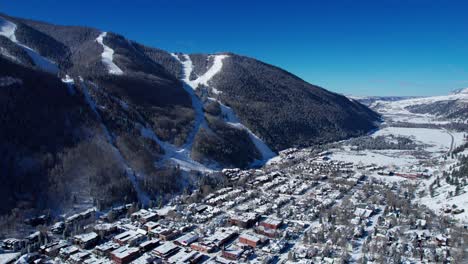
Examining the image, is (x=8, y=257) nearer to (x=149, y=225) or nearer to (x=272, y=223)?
(x=149, y=225)

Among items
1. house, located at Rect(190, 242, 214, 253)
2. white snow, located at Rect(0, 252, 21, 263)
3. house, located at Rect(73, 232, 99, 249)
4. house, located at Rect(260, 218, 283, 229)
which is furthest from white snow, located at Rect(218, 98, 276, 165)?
white snow, located at Rect(0, 252, 21, 263)

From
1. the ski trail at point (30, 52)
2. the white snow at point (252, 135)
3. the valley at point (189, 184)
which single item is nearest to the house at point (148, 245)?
the valley at point (189, 184)

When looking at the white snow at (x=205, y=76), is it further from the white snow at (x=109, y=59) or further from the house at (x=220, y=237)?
the house at (x=220, y=237)

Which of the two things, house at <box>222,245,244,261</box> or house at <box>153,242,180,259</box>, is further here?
house at <box>153,242,180,259</box>

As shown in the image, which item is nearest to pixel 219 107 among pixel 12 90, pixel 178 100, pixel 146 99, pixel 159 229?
pixel 178 100

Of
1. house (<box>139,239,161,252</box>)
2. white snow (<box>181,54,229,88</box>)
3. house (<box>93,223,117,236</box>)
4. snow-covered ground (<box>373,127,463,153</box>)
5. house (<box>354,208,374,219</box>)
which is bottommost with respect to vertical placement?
house (<box>354,208,374,219</box>)

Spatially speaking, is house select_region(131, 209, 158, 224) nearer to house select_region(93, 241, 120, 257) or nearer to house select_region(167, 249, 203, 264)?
house select_region(93, 241, 120, 257)

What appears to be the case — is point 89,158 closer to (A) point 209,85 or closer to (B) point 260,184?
(B) point 260,184
